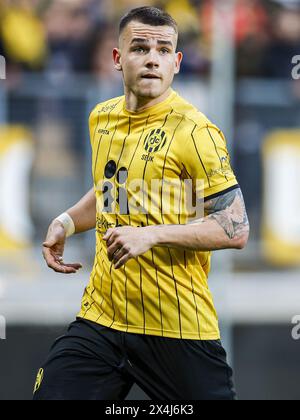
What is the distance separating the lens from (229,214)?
479 centimetres

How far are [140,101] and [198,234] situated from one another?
0.82m

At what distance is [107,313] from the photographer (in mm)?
5121

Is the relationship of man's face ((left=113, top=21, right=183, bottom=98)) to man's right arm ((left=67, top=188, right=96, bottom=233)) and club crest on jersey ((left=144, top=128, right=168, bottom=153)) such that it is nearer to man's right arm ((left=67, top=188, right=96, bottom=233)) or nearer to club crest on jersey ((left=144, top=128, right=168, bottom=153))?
club crest on jersey ((left=144, top=128, right=168, bottom=153))

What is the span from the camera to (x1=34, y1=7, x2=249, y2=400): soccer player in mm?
4934

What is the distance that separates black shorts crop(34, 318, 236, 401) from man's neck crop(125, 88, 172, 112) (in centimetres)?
115

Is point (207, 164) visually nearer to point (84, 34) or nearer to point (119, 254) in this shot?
point (119, 254)

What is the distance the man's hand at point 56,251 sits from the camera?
521 cm

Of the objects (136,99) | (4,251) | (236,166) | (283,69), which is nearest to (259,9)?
(283,69)

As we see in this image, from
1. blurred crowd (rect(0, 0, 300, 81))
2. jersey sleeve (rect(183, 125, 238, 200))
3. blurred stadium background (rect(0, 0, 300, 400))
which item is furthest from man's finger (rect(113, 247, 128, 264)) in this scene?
blurred crowd (rect(0, 0, 300, 81))

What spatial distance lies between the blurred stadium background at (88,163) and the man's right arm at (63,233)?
3.53 m

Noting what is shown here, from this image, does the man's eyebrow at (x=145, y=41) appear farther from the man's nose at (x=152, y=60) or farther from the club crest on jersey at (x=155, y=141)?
the club crest on jersey at (x=155, y=141)

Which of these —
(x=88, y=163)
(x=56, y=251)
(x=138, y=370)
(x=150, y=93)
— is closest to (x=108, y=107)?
(x=150, y=93)

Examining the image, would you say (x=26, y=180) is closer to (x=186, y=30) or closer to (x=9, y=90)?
(x=9, y=90)

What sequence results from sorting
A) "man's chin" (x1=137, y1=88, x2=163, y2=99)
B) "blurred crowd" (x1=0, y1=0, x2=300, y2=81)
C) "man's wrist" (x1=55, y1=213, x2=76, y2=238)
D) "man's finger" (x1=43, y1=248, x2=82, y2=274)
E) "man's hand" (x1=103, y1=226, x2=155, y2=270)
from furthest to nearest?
"blurred crowd" (x1=0, y1=0, x2=300, y2=81), "man's wrist" (x1=55, y1=213, x2=76, y2=238), "man's finger" (x1=43, y1=248, x2=82, y2=274), "man's chin" (x1=137, y1=88, x2=163, y2=99), "man's hand" (x1=103, y1=226, x2=155, y2=270)
